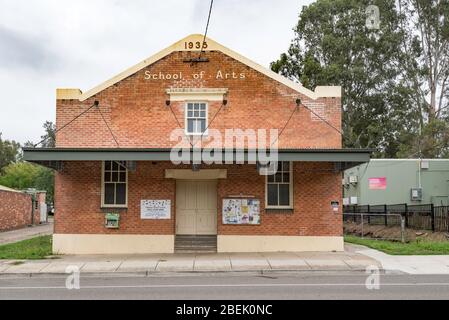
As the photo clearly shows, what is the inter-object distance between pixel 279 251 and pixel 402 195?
1410 cm

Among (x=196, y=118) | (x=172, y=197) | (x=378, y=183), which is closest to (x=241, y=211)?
(x=172, y=197)

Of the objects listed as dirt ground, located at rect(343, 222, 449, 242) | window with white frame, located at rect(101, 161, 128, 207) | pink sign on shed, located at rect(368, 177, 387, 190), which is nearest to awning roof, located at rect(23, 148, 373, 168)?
window with white frame, located at rect(101, 161, 128, 207)

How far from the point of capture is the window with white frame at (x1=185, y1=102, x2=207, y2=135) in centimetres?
2019

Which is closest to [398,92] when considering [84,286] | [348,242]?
[348,242]

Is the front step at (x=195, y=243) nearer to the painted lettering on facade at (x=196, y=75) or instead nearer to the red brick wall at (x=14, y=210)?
the painted lettering on facade at (x=196, y=75)

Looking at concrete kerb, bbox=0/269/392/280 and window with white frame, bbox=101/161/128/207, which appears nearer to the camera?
concrete kerb, bbox=0/269/392/280

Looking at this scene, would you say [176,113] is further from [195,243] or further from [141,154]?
[195,243]

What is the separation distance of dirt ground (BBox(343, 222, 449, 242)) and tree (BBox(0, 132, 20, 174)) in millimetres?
76713

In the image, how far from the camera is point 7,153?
96000 millimetres

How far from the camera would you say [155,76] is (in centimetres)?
2020

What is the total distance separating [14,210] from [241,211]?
23.1 metres

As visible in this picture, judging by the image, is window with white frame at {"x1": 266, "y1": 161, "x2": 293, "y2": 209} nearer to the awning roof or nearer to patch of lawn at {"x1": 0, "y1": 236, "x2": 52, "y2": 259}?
the awning roof

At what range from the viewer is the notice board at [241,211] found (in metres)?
19.6
